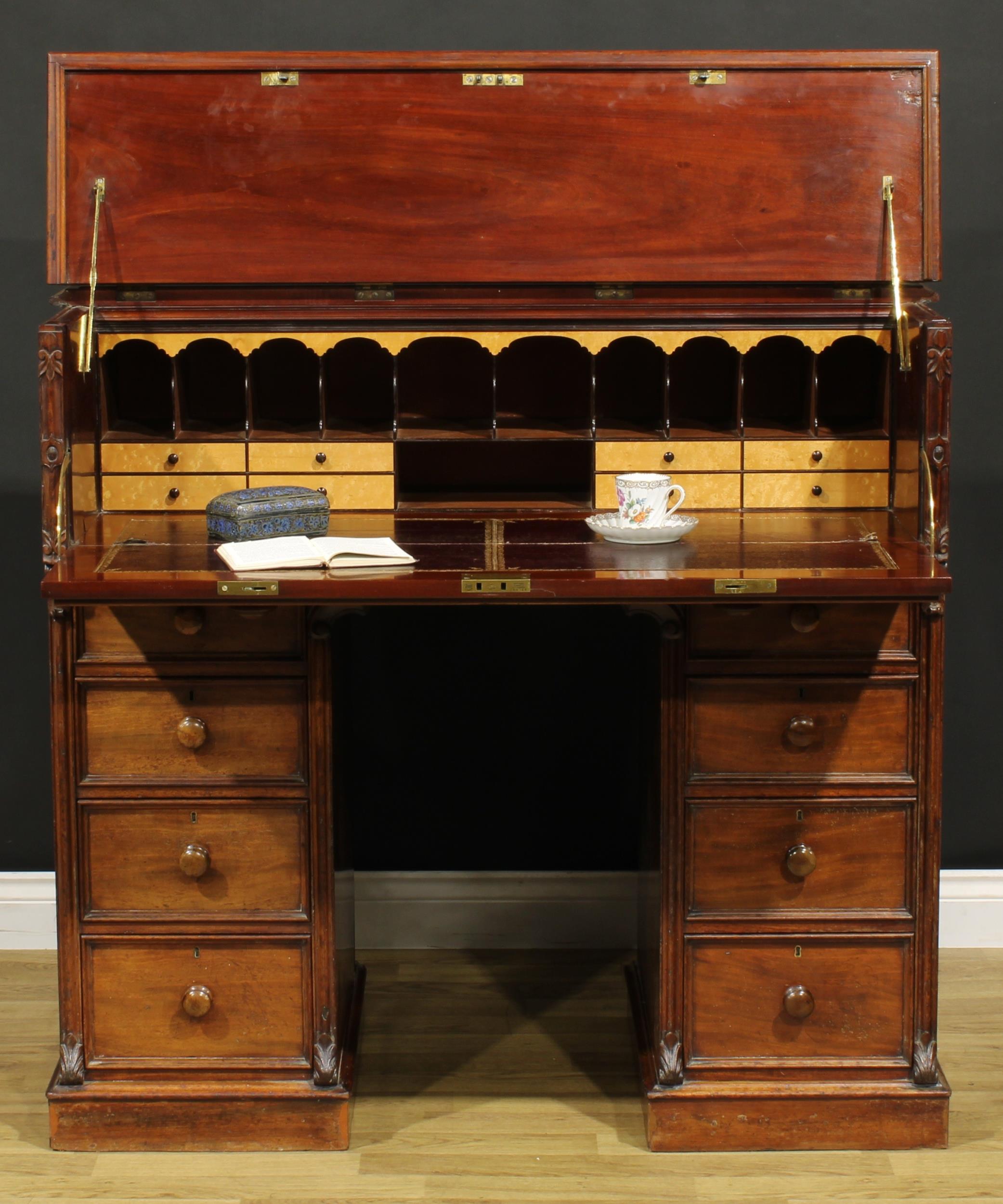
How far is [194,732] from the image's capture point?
111 inches

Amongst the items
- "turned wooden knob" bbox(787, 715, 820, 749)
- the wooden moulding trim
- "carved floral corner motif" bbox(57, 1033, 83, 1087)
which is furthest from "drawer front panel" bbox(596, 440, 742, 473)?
"carved floral corner motif" bbox(57, 1033, 83, 1087)

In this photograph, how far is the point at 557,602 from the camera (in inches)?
97.2

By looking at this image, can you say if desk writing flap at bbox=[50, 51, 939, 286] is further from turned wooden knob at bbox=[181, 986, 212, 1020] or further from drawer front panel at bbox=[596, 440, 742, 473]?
turned wooden knob at bbox=[181, 986, 212, 1020]

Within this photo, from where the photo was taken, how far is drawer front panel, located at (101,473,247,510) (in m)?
3.14

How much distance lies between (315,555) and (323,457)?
0.61 metres

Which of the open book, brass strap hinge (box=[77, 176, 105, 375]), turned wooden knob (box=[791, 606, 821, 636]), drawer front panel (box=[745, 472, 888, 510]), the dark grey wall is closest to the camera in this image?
the open book

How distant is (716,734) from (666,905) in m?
0.33

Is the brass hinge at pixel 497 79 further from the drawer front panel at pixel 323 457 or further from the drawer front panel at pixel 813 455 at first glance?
the drawer front panel at pixel 813 455

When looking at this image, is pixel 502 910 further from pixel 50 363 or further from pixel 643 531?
pixel 50 363

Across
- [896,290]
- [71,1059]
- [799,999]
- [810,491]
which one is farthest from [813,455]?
[71,1059]

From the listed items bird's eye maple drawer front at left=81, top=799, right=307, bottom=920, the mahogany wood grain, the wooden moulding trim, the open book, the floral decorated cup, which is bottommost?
the mahogany wood grain

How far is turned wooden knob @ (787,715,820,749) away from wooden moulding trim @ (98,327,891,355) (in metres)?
0.73

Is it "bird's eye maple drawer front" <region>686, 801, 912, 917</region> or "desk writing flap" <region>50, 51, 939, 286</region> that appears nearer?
"bird's eye maple drawer front" <region>686, 801, 912, 917</region>

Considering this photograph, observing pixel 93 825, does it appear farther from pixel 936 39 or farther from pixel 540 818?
pixel 936 39
